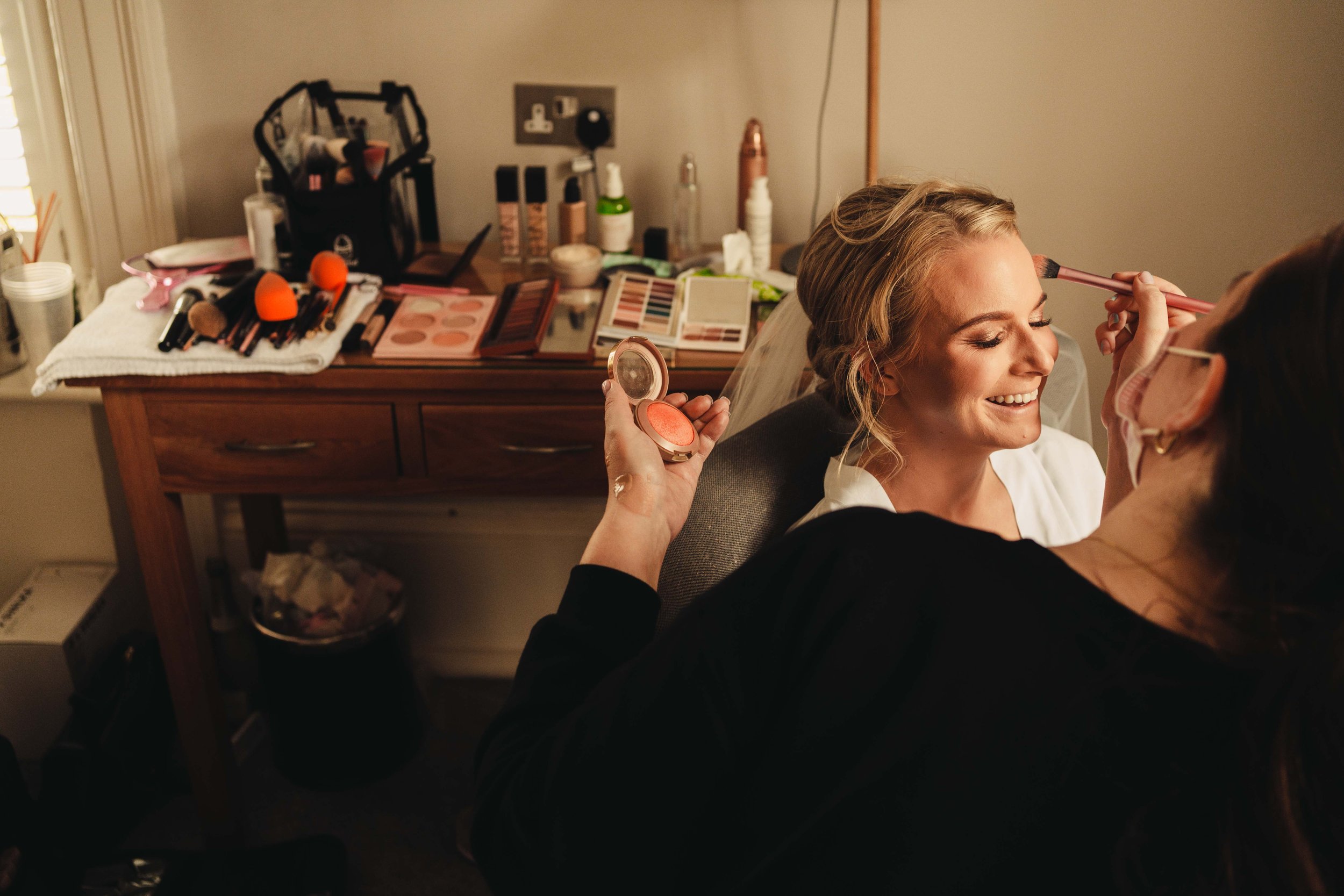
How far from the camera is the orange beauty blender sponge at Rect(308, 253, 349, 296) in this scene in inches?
65.6

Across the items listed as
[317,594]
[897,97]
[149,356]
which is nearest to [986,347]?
[897,97]

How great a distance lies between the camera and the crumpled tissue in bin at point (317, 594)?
1917mm

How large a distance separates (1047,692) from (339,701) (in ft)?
5.37

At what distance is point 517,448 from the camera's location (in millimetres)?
1603

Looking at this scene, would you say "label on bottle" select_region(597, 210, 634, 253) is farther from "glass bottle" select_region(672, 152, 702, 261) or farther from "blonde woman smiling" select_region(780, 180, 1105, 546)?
"blonde woman smiling" select_region(780, 180, 1105, 546)

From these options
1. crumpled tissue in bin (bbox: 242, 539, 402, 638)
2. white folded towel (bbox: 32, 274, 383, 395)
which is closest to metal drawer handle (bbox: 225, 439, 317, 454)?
white folded towel (bbox: 32, 274, 383, 395)

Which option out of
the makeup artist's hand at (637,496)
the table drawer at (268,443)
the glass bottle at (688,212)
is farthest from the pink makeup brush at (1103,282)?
the table drawer at (268,443)

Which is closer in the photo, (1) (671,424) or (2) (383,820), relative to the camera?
(1) (671,424)

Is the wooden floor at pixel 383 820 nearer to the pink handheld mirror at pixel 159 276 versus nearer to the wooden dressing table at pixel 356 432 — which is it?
the wooden dressing table at pixel 356 432

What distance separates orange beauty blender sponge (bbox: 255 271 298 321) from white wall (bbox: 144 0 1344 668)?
555 mm

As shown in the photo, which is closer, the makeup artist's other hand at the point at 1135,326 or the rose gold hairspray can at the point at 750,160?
the makeup artist's other hand at the point at 1135,326

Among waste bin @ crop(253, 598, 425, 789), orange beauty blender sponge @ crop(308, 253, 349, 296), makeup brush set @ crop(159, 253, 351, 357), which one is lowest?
waste bin @ crop(253, 598, 425, 789)

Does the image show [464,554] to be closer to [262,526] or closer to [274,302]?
[262,526]

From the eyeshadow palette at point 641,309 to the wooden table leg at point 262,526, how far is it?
2.89 feet
